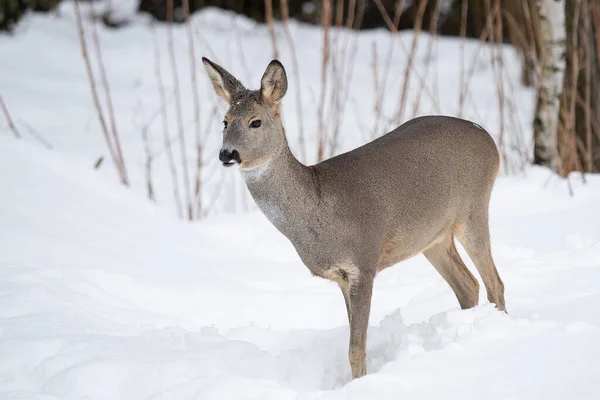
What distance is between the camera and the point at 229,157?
Result: 3.67 m

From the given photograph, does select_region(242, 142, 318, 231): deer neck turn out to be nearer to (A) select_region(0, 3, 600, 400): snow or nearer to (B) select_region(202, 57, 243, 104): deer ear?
(B) select_region(202, 57, 243, 104): deer ear

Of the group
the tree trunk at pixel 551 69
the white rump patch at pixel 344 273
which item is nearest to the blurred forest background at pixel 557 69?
the tree trunk at pixel 551 69

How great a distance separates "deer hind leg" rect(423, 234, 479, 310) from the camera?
4.79 meters

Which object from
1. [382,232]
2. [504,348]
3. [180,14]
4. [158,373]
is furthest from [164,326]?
[180,14]

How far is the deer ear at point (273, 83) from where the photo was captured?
396cm

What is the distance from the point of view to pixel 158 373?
389 cm

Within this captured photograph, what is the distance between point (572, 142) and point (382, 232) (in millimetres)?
3005

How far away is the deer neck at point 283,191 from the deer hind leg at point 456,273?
40.5 inches

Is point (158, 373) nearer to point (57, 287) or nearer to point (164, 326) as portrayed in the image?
point (164, 326)

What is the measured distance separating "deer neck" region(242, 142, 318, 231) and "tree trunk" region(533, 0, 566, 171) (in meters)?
3.29

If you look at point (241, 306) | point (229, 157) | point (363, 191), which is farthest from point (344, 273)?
point (241, 306)

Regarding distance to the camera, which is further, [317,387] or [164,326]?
[164,326]

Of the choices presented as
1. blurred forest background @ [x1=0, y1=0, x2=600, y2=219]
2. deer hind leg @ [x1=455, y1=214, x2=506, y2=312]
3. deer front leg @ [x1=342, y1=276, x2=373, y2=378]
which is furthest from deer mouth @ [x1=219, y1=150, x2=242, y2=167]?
blurred forest background @ [x1=0, y1=0, x2=600, y2=219]

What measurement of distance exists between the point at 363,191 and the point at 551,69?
3257mm
